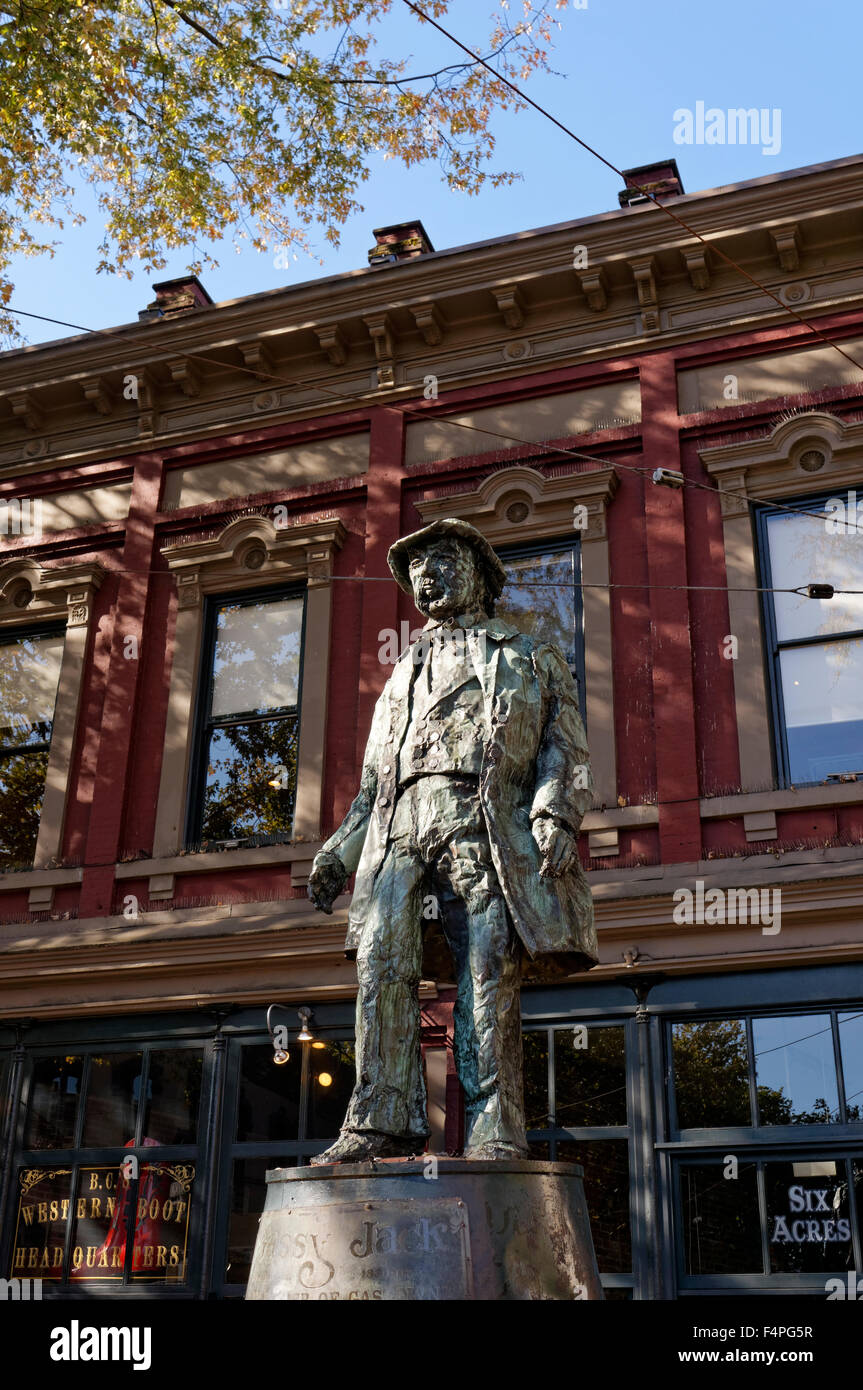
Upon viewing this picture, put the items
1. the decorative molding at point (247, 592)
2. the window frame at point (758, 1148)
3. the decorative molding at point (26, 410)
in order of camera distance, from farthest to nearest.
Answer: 1. the decorative molding at point (26, 410)
2. the decorative molding at point (247, 592)
3. the window frame at point (758, 1148)

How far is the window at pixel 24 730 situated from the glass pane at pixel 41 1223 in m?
2.75

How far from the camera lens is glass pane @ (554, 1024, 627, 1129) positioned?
31.1 ft

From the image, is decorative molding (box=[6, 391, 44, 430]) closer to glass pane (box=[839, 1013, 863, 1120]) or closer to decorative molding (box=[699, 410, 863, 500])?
decorative molding (box=[699, 410, 863, 500])

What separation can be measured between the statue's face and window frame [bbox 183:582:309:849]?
5745mm

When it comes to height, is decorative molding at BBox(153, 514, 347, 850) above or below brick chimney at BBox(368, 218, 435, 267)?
below

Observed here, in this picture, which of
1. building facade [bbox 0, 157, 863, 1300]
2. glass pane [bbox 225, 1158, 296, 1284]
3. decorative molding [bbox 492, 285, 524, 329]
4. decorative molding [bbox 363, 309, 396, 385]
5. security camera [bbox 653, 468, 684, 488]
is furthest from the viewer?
decorative molding [bbox 363, 309, 396, 385]

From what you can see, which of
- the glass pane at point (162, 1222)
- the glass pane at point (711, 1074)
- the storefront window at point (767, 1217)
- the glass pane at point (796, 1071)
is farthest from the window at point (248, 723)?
the storefront window at point (767, 1217)

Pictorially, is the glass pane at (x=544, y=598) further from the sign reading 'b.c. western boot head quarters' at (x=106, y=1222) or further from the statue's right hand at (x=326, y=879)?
the statue's right hand at (x=326, y=879)

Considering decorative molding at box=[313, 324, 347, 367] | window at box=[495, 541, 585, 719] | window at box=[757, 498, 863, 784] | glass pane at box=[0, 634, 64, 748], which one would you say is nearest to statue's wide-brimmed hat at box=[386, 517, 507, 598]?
window at box=[757, 498, 863, 784]

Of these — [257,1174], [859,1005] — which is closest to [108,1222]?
[257,1174]

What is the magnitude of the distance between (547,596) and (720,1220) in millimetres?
4977

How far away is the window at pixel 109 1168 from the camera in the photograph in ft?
33.6

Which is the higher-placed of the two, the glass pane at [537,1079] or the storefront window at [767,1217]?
the glass pane at [537,1079]

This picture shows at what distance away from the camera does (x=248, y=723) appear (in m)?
12.0
